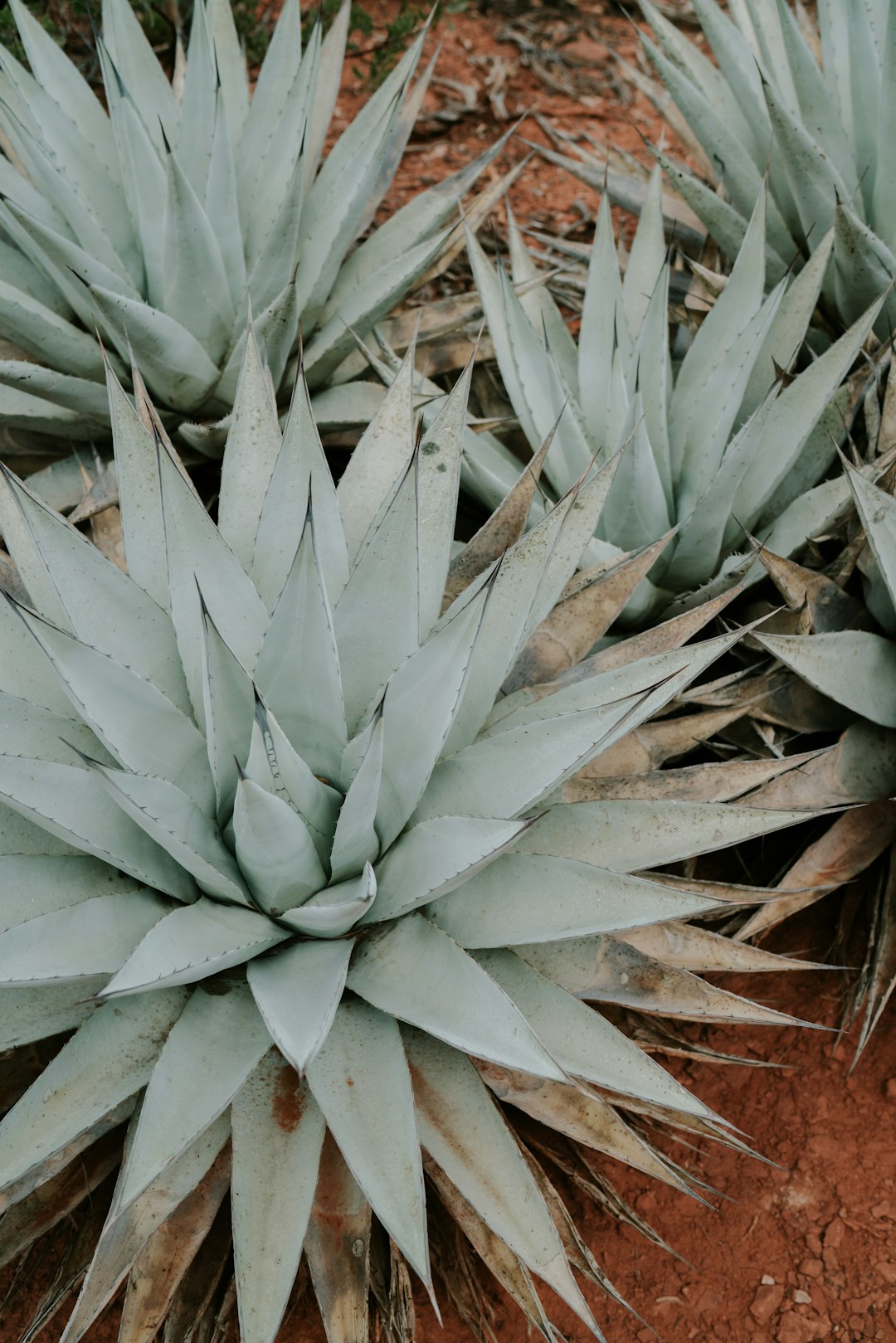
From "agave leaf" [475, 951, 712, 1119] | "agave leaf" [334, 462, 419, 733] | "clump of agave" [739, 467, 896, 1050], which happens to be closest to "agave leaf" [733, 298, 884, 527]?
"clump of agave" [739, 467, 896, 1050]

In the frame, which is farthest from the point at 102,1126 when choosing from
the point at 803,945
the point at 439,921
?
the point at 803,945

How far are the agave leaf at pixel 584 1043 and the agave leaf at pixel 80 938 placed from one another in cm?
46

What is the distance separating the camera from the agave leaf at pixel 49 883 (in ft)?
4.85

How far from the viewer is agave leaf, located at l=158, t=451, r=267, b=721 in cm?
156

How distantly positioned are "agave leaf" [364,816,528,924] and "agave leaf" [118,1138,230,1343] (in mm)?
460

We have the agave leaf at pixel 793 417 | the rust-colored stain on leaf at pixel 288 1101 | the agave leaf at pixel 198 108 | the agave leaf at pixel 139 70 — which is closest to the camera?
the rust-colored stain on leaf at pixel 288 1101

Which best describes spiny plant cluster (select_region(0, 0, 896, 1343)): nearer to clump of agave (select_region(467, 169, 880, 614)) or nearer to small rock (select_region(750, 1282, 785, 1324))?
clump of agave (select_region(467, 169, 880, 614))

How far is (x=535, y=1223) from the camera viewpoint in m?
1.45

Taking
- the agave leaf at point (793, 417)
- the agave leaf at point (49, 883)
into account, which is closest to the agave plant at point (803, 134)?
the agave leaf at point (793, 417)

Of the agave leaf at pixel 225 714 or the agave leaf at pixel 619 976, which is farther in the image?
→ the agave leaf at pixel 619 976

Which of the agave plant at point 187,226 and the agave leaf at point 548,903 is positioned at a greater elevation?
the agave plant at point 187,226

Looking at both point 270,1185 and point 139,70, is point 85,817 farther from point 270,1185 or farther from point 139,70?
point 139,70

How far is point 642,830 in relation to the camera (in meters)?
1.61

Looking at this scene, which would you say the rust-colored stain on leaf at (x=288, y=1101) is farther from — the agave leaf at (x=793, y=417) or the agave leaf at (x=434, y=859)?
the agave leaf at (x=793, y=417)
